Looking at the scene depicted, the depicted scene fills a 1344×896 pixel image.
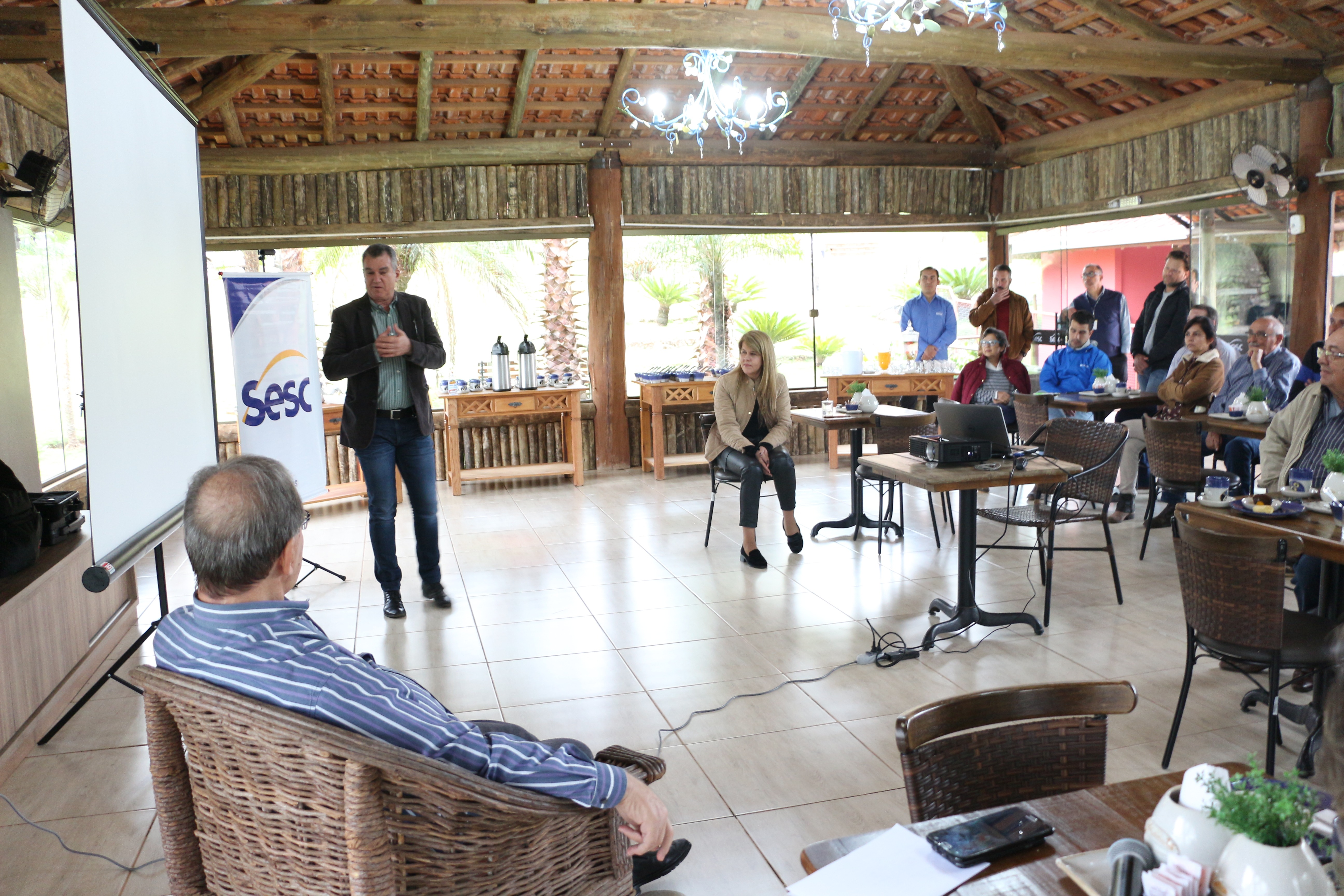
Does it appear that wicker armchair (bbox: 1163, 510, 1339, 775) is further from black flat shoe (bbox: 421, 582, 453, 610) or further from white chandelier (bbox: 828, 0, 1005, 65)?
black flat shoe (bbox: 421, 582, 453, 610)

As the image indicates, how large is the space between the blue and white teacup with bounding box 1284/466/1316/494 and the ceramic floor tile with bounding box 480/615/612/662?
3.01m

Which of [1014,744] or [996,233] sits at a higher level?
[996,233]

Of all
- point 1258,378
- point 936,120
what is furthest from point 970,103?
point 1258,378

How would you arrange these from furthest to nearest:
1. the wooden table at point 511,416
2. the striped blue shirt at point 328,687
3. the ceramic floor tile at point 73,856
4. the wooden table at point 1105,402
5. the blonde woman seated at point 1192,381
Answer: the wooden table at point 511,416 → the wooden table at point 1105,402 → the blonde woman seated at point 1192,381 → the ceramic floor tile at point 73,856 → the striped blue shirt at point 328,687

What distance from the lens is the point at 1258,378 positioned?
686cm

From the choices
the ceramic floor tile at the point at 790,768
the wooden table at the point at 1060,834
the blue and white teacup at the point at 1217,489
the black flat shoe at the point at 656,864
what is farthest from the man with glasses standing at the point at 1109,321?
the wooden table at the point at 1060,834

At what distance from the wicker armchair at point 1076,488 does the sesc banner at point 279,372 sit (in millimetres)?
4085

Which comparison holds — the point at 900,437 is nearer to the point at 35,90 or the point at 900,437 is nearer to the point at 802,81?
the point at 802,81

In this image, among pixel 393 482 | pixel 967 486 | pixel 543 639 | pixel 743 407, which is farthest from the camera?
pixel 743 407

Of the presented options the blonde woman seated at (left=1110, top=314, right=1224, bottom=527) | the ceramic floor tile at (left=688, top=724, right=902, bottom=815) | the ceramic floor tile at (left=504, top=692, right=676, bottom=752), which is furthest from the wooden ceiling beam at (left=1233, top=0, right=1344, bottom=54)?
the ceramic floor tile at (left=504, top=692, right=676, bottom=752)

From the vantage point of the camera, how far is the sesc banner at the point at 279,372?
5.80m

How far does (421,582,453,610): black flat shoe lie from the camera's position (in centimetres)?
542

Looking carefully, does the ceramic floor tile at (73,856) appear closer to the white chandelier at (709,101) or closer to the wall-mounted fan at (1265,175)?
the white chandelier at (709,101)

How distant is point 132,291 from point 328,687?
6.79ft
